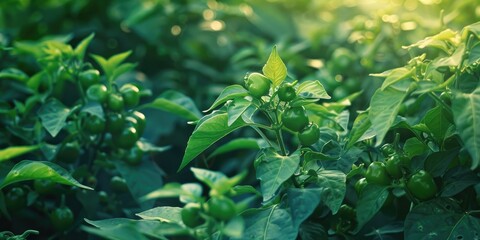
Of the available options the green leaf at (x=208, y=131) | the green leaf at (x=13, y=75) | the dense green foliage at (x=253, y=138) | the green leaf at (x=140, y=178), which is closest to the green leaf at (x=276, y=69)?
the dense green foliage at (x=253, y=138)

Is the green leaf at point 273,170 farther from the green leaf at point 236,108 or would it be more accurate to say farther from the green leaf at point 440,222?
the green leaf at point 440,222

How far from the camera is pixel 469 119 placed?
1225 mm

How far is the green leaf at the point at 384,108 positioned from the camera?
1.29 meters

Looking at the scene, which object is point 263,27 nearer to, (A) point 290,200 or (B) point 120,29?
(B) point 120,29

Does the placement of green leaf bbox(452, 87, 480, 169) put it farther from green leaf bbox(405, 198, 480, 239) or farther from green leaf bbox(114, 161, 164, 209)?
green leaf bbox(114, 161, 164, 209)

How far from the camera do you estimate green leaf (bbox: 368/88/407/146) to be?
50.7 inches

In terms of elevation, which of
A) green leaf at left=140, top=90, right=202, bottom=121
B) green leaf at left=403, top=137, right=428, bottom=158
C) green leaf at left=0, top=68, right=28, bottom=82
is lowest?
green leaf at left=140, top=90, right=202, bottom=121

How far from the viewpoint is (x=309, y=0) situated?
12.3 feet

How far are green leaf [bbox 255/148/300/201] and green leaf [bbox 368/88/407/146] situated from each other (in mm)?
191

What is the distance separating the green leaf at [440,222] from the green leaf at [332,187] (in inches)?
6.7

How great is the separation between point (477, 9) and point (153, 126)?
1.49 meters

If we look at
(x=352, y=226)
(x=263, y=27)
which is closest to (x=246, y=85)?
(x=352, y=226)

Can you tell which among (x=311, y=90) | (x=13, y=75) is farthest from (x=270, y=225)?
(x=13, y=75)

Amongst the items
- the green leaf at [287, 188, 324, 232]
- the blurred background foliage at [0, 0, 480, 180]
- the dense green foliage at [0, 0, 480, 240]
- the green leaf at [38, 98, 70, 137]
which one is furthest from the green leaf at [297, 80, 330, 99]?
the blurred background foliage at [0, 0, 480, 180]
